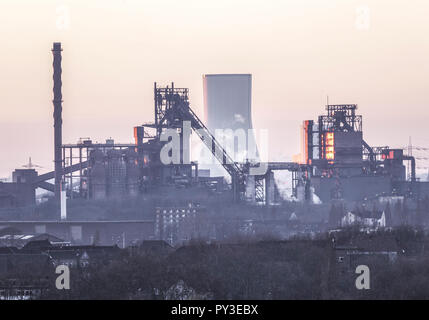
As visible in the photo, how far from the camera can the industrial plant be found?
8344 centimetres

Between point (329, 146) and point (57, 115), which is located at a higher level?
point (57, 115)

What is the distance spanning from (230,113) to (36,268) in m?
81.9

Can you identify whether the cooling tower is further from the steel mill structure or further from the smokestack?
the smokestack

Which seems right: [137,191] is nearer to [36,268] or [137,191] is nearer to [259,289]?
[36,268]

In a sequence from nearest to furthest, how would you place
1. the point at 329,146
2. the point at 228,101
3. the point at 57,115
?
the point at 57,115 < the point at 329,146 < the point at 228,101

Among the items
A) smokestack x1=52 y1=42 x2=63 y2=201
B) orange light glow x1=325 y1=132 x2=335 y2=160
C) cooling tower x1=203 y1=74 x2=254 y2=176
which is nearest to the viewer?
smokestack x1=52 y1=42 x2=63 y2=201

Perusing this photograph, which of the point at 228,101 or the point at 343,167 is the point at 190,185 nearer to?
the point at 343,167

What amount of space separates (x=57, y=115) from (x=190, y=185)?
9.13 meters

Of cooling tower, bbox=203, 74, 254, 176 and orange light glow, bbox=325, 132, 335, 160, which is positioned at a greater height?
cooling tower, bbox=203, 74, 254, 176

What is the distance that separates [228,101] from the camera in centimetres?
12706

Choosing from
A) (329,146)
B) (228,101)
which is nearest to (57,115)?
(329,146)

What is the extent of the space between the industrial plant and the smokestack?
0.20 ft

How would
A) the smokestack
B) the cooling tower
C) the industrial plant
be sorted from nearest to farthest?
the industrial plant, the smokestack, the cooling tower

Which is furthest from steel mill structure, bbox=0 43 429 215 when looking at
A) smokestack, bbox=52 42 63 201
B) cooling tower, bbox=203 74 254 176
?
cooling tower, bbox=203 74 254 176
